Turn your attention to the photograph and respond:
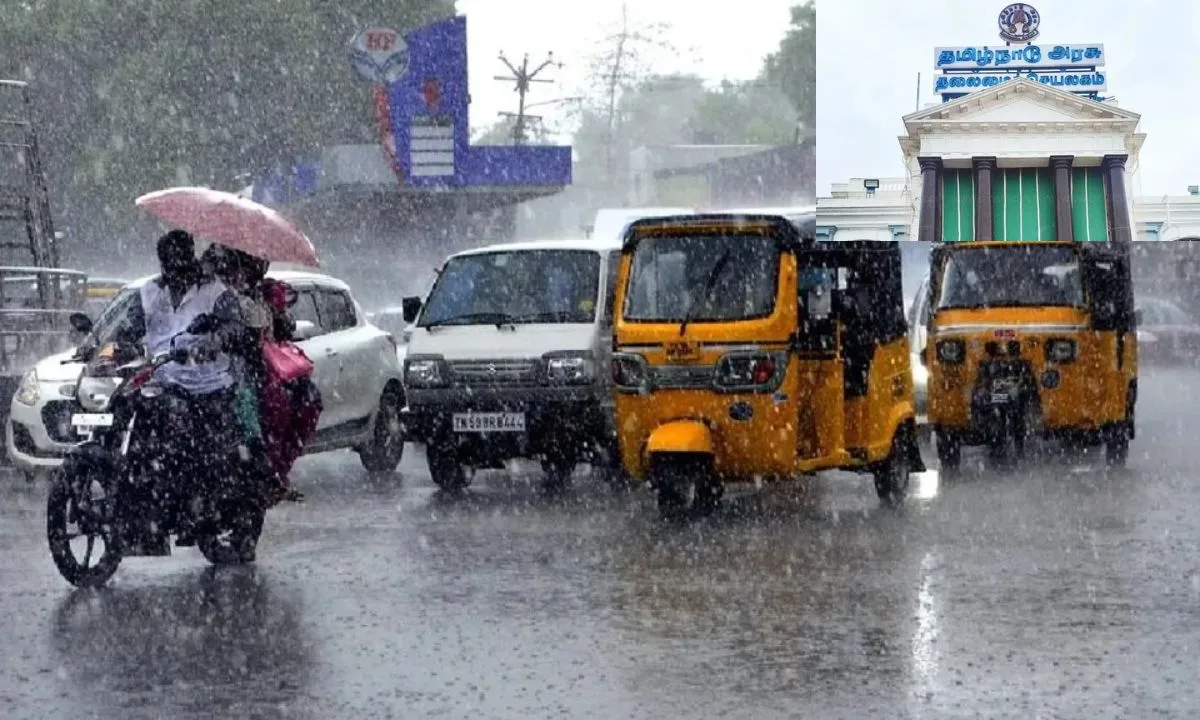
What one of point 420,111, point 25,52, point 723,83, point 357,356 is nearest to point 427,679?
point 357,356

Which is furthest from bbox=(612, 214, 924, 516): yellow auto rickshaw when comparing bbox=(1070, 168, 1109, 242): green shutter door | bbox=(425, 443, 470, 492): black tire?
bbox=(1070, 168, 1109, 242): green shutter door

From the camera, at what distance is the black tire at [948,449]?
55.7 feet

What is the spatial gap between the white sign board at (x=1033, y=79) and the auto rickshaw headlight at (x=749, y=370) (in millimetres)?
5642

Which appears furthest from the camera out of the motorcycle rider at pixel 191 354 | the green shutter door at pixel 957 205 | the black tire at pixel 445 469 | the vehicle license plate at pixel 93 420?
the green shutter door at pixel 957 205

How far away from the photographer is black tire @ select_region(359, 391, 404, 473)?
53.5 feet

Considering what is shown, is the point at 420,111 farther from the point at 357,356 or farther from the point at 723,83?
the point at 723,83

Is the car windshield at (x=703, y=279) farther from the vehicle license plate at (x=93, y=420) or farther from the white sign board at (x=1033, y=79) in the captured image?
the white sign board at (x=1033, y=79)

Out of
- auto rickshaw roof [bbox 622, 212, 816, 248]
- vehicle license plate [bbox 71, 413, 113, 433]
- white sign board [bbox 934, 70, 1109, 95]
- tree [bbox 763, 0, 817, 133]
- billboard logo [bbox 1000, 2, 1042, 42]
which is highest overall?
tree [bbox 763, 0, 817, 133]

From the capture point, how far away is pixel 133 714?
23.1 feet

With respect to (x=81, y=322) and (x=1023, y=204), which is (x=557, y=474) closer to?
(x=81, y=322)

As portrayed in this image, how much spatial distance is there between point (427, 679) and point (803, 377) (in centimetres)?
584

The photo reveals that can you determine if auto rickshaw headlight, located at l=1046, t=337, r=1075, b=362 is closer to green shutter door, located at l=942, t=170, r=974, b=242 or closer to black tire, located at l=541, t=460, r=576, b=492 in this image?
green shutter door, located at l=942, t=170, r=974, b=242

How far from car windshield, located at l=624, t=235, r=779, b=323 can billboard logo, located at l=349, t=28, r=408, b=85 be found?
29.5 m

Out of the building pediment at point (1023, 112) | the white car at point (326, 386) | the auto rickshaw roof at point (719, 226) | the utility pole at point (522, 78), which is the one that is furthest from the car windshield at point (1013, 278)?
the utility pole at point (522, 78)
